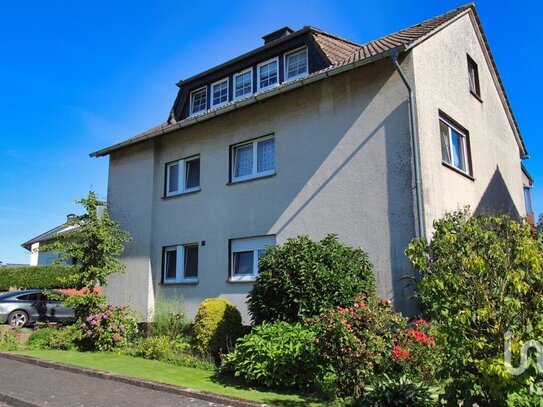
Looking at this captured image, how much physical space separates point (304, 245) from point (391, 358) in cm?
275

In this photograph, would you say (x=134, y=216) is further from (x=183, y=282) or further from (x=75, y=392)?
(x=75, y=392)

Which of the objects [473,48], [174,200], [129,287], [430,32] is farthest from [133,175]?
[473,48]

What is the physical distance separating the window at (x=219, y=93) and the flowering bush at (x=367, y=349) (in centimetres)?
982

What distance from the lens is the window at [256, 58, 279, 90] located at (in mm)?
13734

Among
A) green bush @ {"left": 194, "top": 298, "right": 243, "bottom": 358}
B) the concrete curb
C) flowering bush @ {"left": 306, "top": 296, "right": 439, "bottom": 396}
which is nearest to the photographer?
flowering bush @ {"left": 306, "top": 296, "right": 439, "bottom": 396}

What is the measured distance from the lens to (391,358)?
6.43 metres

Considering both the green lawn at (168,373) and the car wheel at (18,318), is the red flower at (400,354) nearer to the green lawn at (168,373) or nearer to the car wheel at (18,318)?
the green lawn at (168,373)

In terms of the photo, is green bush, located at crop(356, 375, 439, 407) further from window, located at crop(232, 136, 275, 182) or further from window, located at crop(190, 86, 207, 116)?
window, located at crop(190, 86, 207, 116)

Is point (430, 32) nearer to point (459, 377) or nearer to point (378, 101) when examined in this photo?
point (378, 101)

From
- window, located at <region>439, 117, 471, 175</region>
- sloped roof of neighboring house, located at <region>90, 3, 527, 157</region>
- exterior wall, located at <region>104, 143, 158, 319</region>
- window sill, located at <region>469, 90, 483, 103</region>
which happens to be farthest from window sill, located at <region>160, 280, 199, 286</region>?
window sill, located at <region>469, 90, 483, 103</region>

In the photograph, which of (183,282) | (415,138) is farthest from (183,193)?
(415,138)

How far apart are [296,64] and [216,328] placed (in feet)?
25.1

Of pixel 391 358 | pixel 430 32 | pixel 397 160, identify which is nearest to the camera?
pixel 391 358

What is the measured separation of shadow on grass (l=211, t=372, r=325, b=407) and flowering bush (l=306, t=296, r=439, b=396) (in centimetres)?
48
